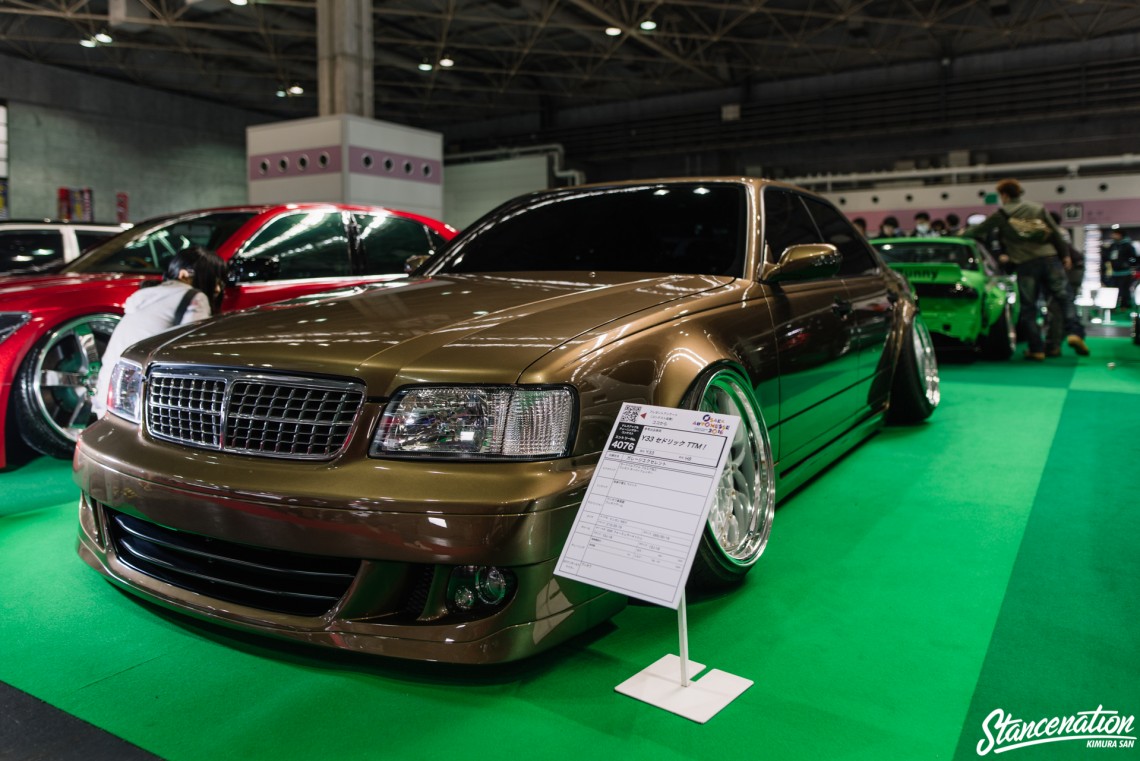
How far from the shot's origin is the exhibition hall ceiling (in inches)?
599

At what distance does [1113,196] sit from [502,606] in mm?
16476

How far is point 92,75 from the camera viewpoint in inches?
757

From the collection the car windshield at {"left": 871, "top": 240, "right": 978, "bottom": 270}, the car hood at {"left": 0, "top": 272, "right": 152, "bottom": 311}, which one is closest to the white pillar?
the car hood at {"left": 0, "top": 272, "right": 152, "bottom": 311}

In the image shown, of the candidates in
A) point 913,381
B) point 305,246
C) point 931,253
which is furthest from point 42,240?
point 931,253

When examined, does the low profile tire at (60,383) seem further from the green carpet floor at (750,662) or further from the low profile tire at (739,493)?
the low profile tire at (739,493)

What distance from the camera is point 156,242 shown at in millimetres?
4766

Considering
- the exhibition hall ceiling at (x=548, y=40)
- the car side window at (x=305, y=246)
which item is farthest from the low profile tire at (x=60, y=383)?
the exhibition hall ceiling at (x=548, y=40)

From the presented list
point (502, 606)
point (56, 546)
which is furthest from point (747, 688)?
point (56, 546)

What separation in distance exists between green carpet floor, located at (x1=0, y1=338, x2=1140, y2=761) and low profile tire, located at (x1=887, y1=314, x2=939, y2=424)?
1.43 meters

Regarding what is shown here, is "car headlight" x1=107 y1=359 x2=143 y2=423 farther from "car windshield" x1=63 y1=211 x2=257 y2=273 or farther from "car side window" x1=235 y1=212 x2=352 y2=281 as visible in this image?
"car windshield" x1=63 y1=211 x2=257 y2=273

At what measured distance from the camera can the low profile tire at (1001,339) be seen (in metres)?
8.25

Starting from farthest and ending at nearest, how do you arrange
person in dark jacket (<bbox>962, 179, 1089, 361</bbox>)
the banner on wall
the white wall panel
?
the white wall panel
the banner on wall
person in dark jacket (<bbox>962, 179, 1089, 361</bbox>)

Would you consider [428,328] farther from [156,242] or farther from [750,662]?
[156,242]

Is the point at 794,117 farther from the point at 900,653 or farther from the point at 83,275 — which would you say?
the point at 900,653
